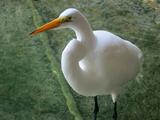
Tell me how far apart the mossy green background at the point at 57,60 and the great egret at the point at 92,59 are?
0.35 meters

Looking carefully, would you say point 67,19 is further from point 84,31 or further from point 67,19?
point 84,31

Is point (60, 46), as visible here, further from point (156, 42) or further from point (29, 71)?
point (156, 42)

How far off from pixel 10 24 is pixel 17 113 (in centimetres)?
84

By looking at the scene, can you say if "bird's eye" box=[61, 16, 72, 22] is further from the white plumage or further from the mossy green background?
the mossy green background

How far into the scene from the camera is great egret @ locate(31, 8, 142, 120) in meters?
1.64

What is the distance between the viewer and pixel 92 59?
1727 mm

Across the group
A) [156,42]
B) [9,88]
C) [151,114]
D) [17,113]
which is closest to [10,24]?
[9,88]

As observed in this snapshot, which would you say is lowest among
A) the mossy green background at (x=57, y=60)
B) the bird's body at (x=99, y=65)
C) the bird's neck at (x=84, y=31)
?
the mossy green background at (x=57, y=60)

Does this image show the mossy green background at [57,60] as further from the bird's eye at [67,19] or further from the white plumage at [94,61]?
the bird's eye at [67,19]

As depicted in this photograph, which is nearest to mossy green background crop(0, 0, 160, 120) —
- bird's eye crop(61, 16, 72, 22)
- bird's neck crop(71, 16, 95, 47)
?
bird's neck crop(71, 16, 95, 47)

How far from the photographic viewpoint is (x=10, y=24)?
2709 mm

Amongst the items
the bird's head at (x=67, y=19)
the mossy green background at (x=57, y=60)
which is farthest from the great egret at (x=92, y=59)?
the mossy green background at (x=57, y=60)

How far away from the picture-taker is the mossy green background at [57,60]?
211cm

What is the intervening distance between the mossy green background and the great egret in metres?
0.35
